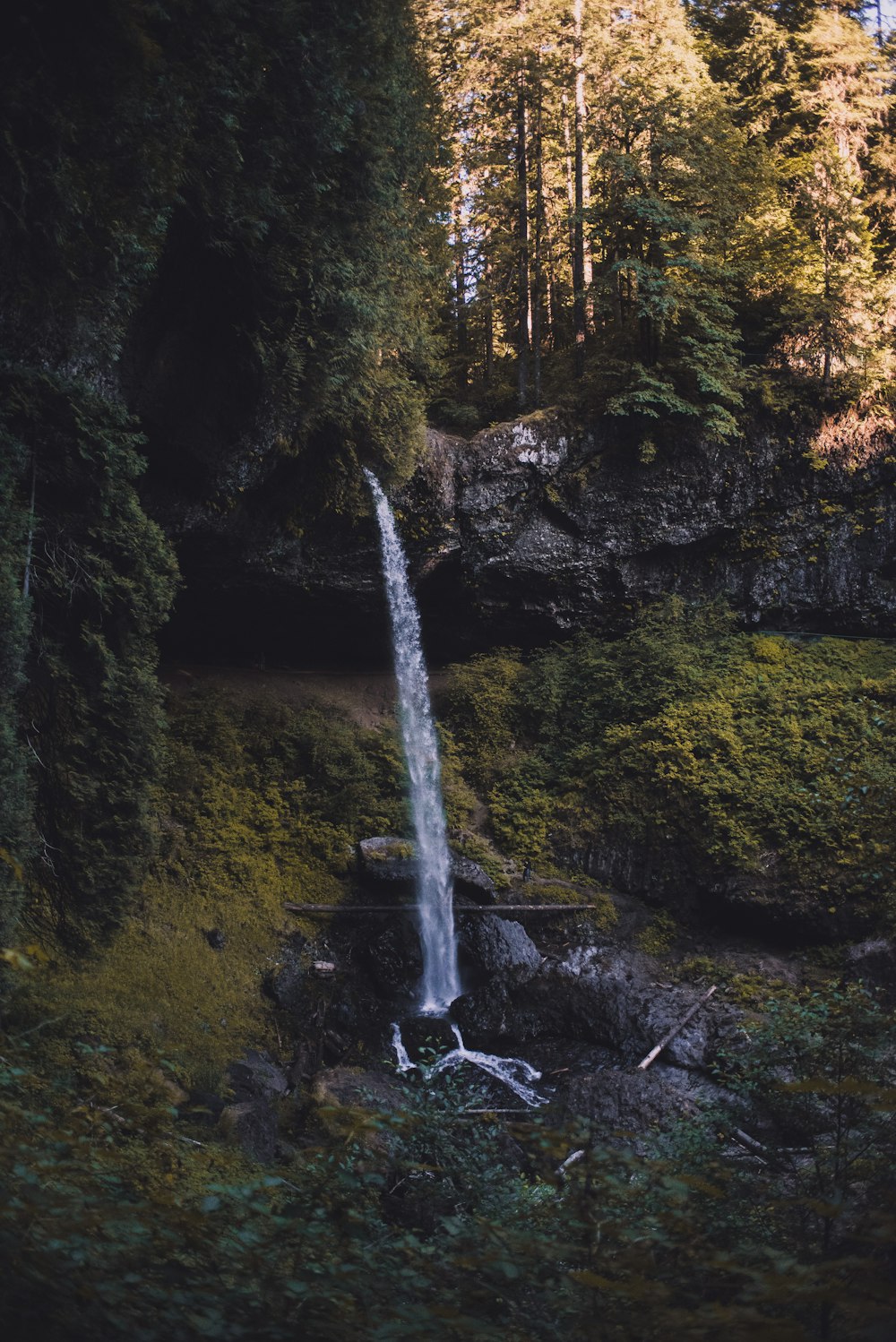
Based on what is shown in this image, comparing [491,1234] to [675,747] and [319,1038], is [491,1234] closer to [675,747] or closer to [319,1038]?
[319,1038]

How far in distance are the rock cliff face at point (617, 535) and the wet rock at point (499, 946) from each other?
5.80 metres

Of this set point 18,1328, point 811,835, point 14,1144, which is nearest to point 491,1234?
point 18,1328

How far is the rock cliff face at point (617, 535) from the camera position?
14305 mm

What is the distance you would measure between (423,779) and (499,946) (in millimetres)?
3096

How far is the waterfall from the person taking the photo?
10.8m

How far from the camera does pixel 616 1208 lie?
11.7 feet

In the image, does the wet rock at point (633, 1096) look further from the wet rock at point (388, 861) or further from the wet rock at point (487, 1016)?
the wet rock at point (388, 861)

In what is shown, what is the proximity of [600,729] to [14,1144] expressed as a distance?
11.1m

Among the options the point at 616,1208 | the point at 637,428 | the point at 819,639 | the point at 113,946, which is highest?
the point at 637,428

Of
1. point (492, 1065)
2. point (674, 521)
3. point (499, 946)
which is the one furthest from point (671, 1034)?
point (674, 521)

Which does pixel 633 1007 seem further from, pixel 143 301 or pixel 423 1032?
pixel 143 301

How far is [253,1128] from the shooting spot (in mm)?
7281

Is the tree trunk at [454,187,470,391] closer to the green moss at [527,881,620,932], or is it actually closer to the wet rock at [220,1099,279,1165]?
the green moss at [527,881,620,932]

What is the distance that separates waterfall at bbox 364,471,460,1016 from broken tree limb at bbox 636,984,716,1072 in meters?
2.48
